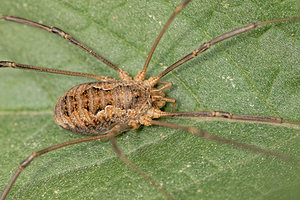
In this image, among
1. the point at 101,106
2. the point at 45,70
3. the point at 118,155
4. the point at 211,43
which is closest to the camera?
the point at 118,155

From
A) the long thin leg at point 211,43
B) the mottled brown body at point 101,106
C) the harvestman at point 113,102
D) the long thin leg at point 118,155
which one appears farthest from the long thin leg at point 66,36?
the long thin leg at point 118,155

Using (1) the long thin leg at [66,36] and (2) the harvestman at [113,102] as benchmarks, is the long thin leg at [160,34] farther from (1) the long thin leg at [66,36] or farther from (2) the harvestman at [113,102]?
(1) the long thin leg at [66,36]

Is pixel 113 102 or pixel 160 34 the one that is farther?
pixel 113 102

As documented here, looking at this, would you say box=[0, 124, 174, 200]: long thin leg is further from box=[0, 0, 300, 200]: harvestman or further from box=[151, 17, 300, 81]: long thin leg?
box=[151, 17, 300, 81]: long thin leg

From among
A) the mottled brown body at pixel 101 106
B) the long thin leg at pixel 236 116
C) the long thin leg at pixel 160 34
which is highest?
the long thin leg at pixel 160 34

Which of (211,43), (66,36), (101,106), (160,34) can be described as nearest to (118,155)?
(101,106)

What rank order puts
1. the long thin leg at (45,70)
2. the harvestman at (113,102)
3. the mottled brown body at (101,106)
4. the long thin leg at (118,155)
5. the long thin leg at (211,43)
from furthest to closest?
the long thin leg at (45,70) → the mottled brown body at (101,106) → the harvestman at (113,102) → the long thin leg at (211,43) → the long thin leg at (118,155)

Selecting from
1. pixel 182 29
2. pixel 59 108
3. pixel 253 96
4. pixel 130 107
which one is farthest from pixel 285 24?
pixel 59 108

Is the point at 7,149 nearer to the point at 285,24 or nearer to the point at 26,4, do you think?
the point at 26,4

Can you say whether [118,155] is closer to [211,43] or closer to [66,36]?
[211,43]
